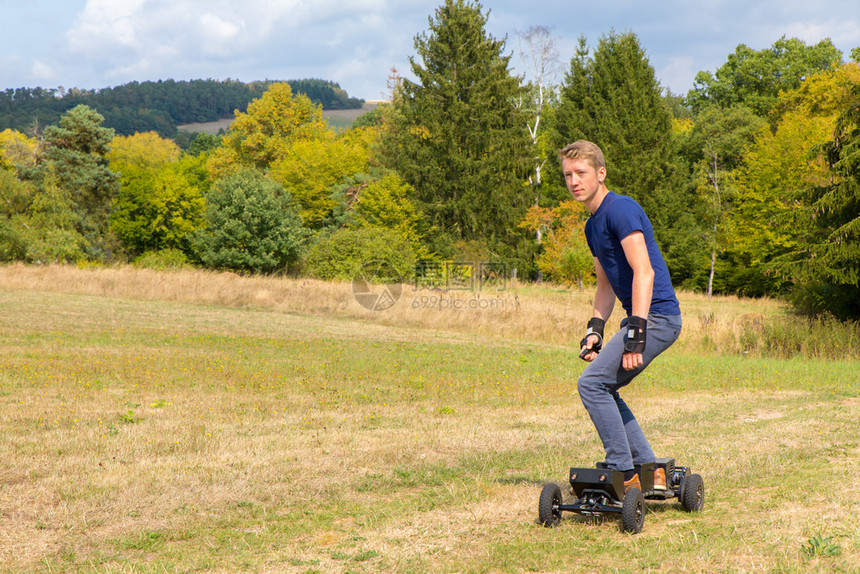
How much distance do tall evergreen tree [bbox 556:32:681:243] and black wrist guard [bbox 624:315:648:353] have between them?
50164 mm

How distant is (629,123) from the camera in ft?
178

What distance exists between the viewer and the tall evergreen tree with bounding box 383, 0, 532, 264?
169 feet

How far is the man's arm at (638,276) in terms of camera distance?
Result: 4570 mm

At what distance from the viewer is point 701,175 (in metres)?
53.4

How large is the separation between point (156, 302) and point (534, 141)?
34568 mm

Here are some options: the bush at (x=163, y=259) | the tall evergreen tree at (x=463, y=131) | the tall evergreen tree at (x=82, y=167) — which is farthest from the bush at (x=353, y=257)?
the tall evergreen tree at (x=82, y=167)

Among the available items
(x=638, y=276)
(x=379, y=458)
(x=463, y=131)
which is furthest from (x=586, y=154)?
(x=463, y=131)

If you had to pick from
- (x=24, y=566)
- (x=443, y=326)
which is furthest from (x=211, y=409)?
(x=443, y=326)

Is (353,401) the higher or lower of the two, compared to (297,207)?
lower

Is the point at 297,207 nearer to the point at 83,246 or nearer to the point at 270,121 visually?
the point at 270,121

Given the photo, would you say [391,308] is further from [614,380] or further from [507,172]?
[507,172]

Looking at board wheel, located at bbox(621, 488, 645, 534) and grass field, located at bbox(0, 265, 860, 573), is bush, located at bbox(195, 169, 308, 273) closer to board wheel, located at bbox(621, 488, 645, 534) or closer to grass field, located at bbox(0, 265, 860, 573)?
grass field, located at bbox(0, 265, 860, 573)

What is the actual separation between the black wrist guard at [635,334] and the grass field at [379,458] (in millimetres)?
1164

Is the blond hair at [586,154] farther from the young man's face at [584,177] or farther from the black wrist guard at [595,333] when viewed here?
the black wrist guard at [595,333]
